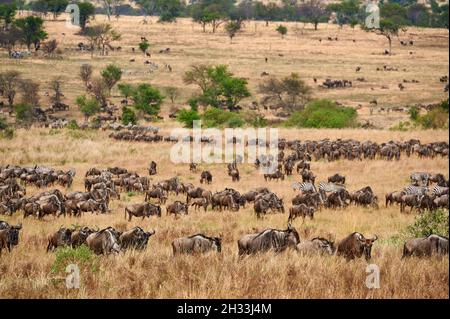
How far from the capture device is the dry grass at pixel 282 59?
78.8 m

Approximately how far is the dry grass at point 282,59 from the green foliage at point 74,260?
53.2m

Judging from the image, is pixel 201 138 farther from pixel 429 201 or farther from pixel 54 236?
pixel 54 236

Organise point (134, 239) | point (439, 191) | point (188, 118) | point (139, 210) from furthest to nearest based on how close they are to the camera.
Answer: point (188, 118)
point (439, 191)
point (139, 210)
point (134, 239)

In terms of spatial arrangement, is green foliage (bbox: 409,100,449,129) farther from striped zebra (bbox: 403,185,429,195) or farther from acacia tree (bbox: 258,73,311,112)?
striped zebra (bbox: 403,185,429,195)

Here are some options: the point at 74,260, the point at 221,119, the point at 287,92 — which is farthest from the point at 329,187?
the point at 287,92

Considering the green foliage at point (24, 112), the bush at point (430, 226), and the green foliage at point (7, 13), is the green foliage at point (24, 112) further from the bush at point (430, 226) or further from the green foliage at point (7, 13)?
the bush at point (430, 226)

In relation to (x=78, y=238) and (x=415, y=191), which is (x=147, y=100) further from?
(x=78, y=238)

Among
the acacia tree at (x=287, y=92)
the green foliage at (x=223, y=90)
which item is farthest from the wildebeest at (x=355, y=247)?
the acacia tree at (x=287, y=92)

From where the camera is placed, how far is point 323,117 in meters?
56.5

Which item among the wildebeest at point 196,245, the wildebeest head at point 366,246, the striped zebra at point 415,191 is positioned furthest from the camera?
the striped zebra at point 415,191

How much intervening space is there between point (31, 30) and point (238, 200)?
7998cm
